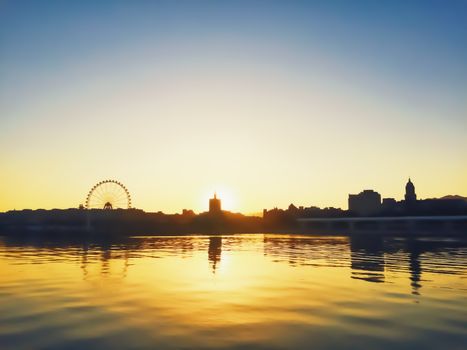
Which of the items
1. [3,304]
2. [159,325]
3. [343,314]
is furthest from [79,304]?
[343,314]

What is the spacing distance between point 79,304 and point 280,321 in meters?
9.04

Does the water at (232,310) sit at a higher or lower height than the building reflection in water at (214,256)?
higher

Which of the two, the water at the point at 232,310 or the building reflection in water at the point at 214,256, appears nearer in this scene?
the water at the point at 232,310

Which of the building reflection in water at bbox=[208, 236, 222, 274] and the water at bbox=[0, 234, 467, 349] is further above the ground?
the water at bbox=[0, 234, 467, 349]

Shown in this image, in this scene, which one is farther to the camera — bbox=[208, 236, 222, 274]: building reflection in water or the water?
bbox=[208, 236, 222, 274]: building reflection in water

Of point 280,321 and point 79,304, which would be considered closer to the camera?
point 280,321

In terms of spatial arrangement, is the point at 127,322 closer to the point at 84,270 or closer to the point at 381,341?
the point at 381,341

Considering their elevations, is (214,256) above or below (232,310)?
below

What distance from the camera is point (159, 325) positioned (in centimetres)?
1423

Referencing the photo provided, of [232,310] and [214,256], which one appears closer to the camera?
[232,310]

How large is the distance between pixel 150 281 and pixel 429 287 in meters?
16.6

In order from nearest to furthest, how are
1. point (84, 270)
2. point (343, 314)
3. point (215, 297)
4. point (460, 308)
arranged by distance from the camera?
point (343, 314) < point (460, 308) < point (215, 297) < point (84, 270)

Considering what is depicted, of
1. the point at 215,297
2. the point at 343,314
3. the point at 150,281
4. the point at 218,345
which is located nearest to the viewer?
the point at 218,345

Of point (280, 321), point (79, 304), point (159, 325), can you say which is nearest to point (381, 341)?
point (280, 321)
